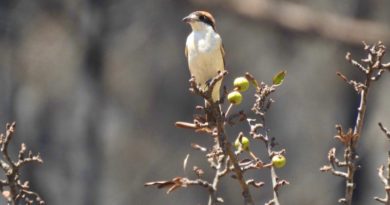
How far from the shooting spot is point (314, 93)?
238 inches

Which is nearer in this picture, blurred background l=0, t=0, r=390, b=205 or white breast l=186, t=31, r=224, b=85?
white breast l=186, t=31, r=224, b=85

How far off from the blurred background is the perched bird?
254 cm

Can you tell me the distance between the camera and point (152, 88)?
588cm

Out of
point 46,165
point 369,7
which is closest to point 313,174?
point 369,7

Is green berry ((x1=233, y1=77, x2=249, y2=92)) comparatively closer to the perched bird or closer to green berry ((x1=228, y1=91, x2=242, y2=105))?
green berry ((x1=228, y1=91, x2=242, y2=105))

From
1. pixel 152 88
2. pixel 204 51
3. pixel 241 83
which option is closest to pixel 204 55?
pixel 204 51

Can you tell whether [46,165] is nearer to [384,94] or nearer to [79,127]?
[79,127]

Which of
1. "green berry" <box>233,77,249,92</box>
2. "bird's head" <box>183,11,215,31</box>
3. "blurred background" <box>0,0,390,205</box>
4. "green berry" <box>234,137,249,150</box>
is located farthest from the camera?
"blurred background" <box>0,0,390,205</box>

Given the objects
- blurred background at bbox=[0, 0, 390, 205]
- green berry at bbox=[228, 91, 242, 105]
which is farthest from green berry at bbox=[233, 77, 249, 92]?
blurred background at bbox=[0, 0, 390, 205]

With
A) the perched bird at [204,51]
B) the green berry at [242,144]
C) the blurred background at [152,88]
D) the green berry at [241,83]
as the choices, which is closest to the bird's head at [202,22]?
the perched bird at [204,51]

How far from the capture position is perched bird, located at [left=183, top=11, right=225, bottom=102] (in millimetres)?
2865

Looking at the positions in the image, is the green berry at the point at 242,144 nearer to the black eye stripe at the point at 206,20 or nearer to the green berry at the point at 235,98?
the green berry at the point at 235,98

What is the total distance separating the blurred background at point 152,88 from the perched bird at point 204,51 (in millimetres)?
2538

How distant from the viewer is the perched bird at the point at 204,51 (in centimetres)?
287
